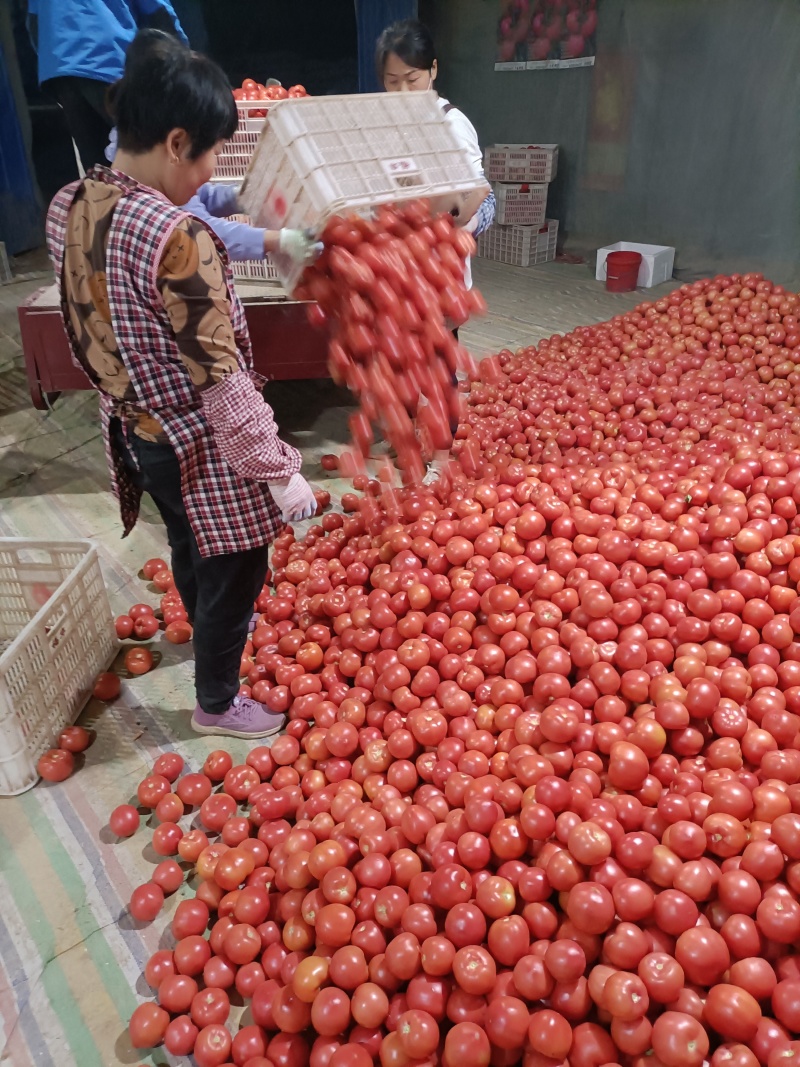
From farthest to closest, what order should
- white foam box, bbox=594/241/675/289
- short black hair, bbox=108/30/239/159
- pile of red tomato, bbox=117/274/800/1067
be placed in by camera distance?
white foam box, bbox=594/241/675/289 < short black hair, bbox=108/30/239/159 < pile of red tomato, bbox=117/274/800/1067

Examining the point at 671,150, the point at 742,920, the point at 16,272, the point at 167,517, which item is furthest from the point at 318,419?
the point at 16,272

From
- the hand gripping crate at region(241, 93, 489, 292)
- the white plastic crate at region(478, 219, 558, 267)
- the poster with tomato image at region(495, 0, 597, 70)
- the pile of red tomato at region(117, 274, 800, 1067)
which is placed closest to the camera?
the pile of red tomato at region(117, 274, 800, 1067)

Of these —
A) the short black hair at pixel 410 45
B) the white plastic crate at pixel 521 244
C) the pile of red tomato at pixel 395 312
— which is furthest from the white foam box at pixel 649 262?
the pile of red tomato at pixel 395 312

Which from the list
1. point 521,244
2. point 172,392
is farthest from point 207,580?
point 521,244

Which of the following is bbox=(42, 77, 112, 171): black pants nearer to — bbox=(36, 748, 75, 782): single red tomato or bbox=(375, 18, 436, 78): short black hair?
bbox=(375, 18, 436, 78): short black hair

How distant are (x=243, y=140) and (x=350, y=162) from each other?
5.32ft

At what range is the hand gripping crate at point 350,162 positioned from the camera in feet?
5.39

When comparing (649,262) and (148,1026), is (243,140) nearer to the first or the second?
(148,1026)

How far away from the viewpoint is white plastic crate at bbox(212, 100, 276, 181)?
9.87ft

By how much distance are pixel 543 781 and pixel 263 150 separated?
1.49 meters

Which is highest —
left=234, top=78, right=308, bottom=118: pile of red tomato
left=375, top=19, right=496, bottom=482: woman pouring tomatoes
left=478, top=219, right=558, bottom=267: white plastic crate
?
left=375, top=19, right=496, bottom=482: woman pouring tomatoes

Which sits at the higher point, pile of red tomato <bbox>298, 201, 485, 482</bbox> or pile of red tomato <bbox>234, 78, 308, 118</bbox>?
pile of red tomato <bbox>234, 78, 308, 118</bbox>

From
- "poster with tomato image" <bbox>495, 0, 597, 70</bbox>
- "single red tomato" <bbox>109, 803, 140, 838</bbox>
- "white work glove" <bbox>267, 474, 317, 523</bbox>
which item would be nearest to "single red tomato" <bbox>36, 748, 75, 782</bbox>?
"single red tomato" <bbox>109, 803, 140, 838</bbox>

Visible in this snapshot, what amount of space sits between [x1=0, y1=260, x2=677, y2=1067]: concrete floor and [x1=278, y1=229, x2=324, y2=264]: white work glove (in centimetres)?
126
